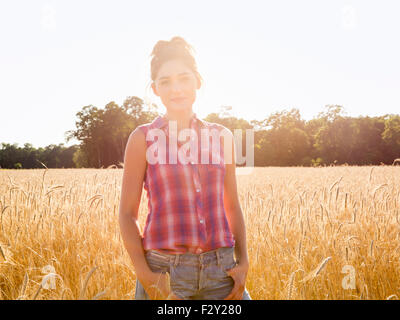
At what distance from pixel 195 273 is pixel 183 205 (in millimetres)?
316

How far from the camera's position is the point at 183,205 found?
59.2 inches

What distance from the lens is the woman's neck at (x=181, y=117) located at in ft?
5.51

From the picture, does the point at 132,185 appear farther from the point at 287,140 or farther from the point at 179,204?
the point at 287,140

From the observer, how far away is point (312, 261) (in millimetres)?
2547

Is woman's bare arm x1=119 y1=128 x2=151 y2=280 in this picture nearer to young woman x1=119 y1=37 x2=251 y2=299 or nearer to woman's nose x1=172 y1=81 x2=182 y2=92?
young woman x1=119 y1=37 x2=251 y2=299

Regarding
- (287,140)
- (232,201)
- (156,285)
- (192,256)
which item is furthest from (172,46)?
(287,140)

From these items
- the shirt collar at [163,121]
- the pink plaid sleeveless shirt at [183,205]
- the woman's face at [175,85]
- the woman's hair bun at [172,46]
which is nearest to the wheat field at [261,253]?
the pink plaid sleeveless shirt at [183,205]

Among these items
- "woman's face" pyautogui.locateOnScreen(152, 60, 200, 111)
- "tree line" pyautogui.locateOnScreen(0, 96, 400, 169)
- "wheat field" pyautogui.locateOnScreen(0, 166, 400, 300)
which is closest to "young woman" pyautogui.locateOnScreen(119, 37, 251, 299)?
"woman's face" pyautogui.locateOnScreen(152, 60, 200, 111)

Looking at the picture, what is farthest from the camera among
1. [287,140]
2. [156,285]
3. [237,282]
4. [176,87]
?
[287,140]

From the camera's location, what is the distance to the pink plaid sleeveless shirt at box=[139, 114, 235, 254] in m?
1.47

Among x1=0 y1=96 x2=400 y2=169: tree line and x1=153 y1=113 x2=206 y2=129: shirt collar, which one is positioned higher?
x1=0 y1=96 x2=400 y2=169: tree line

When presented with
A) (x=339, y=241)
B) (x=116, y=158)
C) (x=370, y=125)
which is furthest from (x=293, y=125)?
(x=339, y=241)

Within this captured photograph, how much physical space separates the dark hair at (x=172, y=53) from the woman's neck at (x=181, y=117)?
0.23 meters
